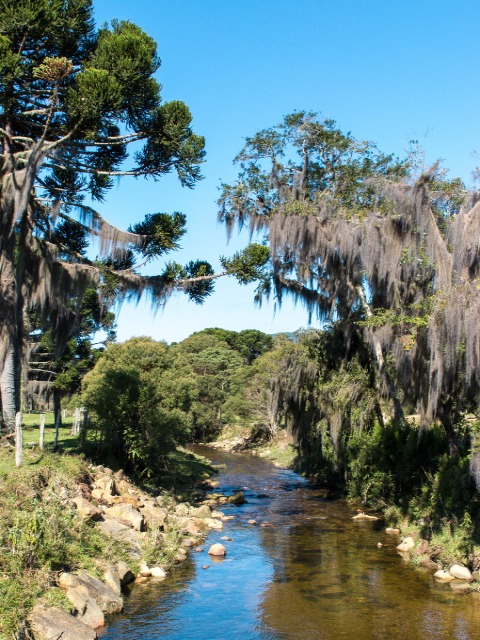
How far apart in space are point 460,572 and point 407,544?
2563 mm

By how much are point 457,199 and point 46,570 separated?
13200 millimetres

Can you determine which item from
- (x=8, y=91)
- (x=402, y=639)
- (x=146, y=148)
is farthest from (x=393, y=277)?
(x=8, y=91)

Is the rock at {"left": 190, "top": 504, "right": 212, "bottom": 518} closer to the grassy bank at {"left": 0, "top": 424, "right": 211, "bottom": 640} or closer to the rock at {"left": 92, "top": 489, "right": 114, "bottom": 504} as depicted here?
the grassy bank at {"left": 0, "top": 424, "right": 211, "bottom": 640}

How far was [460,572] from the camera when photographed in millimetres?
13375

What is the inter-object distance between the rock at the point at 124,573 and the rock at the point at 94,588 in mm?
901

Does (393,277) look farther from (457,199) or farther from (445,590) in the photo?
(445,590)

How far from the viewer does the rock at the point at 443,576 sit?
43.8ft

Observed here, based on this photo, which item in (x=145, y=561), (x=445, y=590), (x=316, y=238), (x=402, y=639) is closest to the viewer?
(x=402, y=639)

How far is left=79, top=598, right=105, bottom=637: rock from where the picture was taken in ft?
33.5

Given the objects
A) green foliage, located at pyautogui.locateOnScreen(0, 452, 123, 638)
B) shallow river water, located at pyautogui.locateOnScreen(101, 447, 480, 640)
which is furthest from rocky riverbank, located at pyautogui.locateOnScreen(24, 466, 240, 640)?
shallow river water, located at pyautogui.locateOnScreen(101, 447, 480, 640)

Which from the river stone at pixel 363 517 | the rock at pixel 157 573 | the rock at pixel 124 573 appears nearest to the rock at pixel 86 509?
the rock at pixel 124 573

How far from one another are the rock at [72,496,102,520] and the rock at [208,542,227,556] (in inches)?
125

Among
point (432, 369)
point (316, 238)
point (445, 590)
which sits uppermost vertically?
point (316, 238)

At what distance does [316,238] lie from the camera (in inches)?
806
